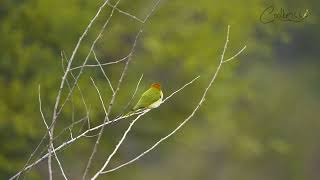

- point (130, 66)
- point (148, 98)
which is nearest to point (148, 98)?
point (148, 98)

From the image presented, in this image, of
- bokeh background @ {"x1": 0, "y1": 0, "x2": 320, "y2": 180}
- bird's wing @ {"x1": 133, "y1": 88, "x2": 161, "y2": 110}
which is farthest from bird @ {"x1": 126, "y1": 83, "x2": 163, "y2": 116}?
bokeh background @ {"x1": 0, "y1": 0, "x2": 320, "y2": 180}

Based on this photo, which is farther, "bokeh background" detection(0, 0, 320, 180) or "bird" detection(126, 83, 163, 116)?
"bokeh background" detection(0, 0, 320, 180)

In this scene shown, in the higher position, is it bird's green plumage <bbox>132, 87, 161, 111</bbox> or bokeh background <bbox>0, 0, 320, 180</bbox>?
bird's green plumage <bbox>132, 87, 161, 111</bbox>

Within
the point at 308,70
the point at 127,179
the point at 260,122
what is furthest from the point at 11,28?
the point at 308,70

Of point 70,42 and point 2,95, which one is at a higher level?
point 70,42

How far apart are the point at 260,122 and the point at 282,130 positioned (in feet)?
2.39

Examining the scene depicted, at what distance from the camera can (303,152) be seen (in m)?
12.4

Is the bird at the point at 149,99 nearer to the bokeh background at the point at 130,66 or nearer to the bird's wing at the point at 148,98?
the bird's wing at the point at 148,98

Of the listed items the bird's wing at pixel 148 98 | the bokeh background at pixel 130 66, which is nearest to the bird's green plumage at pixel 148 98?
the bird's wing at pixel 148 98

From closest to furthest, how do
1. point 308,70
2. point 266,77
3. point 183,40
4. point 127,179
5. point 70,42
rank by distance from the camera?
point 70,42 → point 183,40 → point 127,179 → point 266,77 → point 308,70

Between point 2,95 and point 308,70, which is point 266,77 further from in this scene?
point 2,95

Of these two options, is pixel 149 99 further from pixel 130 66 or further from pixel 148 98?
pixel 130 66

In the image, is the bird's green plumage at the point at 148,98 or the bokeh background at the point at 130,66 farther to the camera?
the bokeh background at the point at 130,66

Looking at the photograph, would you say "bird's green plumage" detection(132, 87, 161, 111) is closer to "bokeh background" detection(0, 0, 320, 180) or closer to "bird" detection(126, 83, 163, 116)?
"bird" detection(126, 83, 163, 116)
